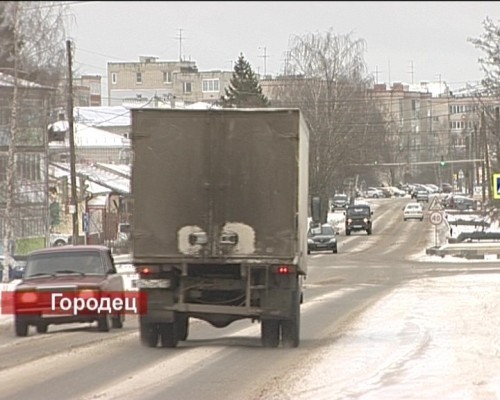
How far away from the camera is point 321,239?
62.9 meters

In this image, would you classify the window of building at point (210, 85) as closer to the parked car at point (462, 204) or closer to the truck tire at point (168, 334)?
the parked car at point (462, 204)

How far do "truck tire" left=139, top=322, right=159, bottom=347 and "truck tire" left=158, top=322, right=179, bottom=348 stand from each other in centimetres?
7

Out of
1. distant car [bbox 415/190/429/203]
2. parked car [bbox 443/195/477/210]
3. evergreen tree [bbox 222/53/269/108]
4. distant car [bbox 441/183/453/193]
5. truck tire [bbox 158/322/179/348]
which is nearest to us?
truck tire [bbox 158/322/179/348]

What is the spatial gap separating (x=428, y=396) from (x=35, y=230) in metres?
47.2

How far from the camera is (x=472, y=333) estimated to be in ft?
61.3

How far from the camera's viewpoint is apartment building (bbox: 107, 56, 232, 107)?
280ft

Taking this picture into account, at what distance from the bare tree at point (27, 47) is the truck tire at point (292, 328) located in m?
4.70

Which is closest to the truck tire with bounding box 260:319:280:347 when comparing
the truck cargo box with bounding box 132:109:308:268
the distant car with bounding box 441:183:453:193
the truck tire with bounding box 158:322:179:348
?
the truck tire with bounding box 158:322:179:348

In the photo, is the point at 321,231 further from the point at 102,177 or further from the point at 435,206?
the point at 102,177

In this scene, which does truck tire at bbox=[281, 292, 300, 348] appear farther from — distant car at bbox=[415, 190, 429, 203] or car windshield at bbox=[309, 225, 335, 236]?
distant car at bbox=[415, 190, 429, 203]

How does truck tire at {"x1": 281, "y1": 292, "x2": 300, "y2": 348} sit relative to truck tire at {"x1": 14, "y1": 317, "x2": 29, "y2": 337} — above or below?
above

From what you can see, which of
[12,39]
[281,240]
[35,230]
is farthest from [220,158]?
[35,230]

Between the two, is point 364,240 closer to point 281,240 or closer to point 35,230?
point 35,230

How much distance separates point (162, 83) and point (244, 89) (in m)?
11.3
